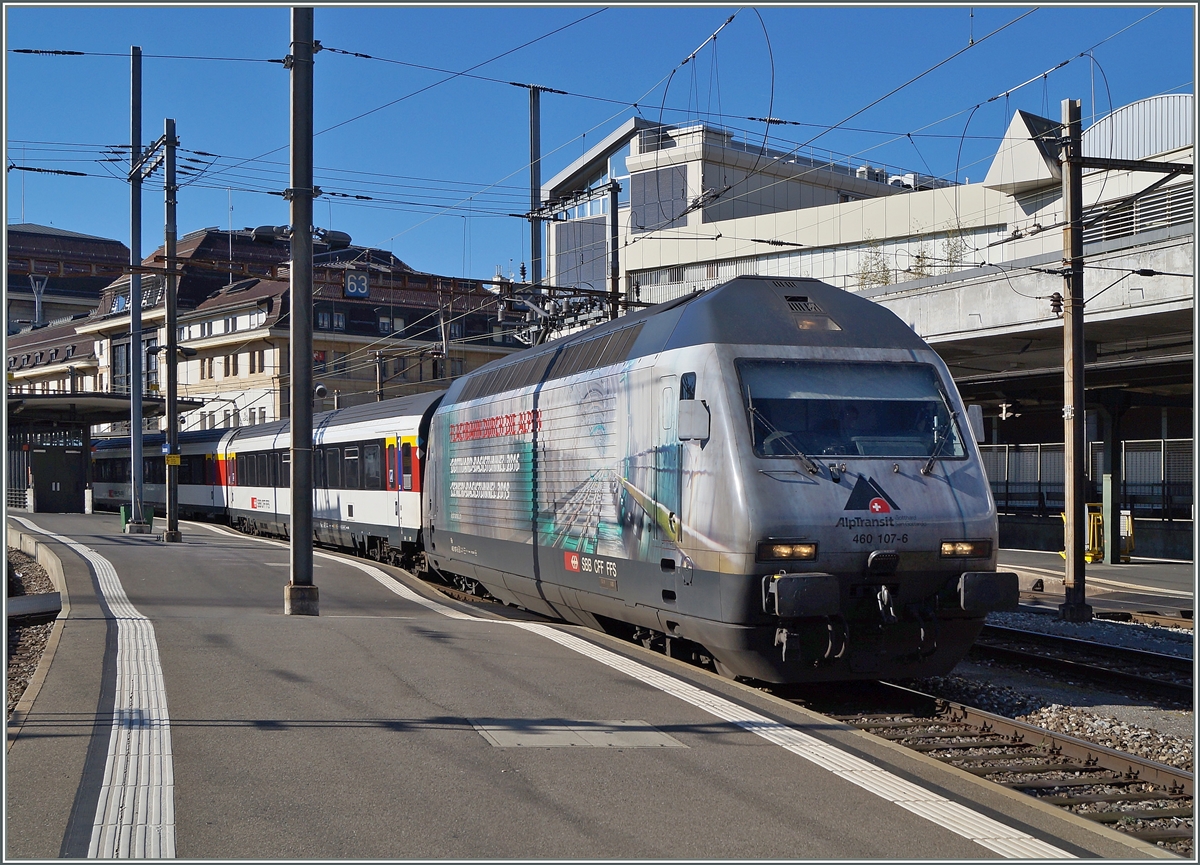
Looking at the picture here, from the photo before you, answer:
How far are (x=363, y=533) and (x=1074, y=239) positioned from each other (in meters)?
14.8

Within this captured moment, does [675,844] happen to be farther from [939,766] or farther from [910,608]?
[910,608]

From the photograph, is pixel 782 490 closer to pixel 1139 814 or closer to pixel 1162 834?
pixel 1139 814

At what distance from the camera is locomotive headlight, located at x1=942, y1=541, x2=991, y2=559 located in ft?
31.1

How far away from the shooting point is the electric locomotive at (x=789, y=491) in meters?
9.16

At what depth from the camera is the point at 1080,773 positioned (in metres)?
8.11

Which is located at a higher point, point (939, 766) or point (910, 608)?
point (910, 608)

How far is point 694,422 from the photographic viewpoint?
9.52 metres

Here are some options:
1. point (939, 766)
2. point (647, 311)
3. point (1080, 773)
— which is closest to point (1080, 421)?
point (647, 311)

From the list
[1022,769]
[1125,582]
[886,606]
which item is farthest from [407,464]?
[1022,769]

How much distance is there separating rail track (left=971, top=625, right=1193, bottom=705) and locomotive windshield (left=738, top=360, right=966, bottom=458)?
3408 millimetres

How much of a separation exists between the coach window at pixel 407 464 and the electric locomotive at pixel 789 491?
31.3 feet

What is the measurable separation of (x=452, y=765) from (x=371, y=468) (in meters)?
16.8

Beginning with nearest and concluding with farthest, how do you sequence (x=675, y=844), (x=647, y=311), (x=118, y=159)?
1. (x=675, y=844)
2. (x=647, y=311)
3. (x=118, y=159)

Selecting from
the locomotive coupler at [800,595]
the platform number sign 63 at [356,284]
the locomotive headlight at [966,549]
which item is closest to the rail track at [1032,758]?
the locomotive coupler at [800,595]
